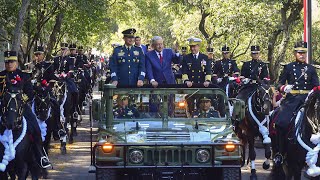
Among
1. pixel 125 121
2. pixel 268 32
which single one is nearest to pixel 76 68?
pixel 268 32

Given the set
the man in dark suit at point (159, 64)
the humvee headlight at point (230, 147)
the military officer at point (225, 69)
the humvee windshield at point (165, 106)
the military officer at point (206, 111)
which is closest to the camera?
the humvee headlight at point (230, 147)

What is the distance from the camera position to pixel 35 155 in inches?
519

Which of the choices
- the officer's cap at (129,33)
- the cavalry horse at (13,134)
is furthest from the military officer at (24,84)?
the officer's cap at (129,33)

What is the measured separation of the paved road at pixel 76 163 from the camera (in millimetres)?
15281

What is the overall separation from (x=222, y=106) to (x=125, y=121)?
164 centimetres

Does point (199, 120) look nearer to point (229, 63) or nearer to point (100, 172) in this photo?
point (100, 172)

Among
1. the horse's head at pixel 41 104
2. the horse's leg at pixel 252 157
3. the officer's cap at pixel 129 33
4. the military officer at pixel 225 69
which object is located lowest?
the horse's leg at pixel 252 157

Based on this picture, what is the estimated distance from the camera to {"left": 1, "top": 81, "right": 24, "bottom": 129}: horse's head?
1136cm

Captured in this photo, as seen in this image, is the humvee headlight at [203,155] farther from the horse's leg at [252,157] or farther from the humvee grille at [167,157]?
the horse's leg at [252,157]

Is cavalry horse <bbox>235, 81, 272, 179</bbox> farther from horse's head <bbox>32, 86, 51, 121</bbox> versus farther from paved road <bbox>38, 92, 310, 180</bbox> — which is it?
horse's head <bbox>32, 86, 51, 121</bbox>

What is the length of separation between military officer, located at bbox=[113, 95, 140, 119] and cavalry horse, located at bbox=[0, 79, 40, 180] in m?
1.51

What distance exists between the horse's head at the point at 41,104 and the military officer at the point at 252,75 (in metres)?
4.24

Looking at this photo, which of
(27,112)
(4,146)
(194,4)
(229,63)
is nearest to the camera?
(4,146)

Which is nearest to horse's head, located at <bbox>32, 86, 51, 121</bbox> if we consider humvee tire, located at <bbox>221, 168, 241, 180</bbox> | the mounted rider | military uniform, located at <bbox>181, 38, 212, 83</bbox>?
the mounted rider
